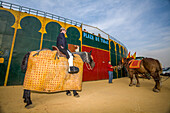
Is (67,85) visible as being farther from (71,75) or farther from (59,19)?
(59,19)

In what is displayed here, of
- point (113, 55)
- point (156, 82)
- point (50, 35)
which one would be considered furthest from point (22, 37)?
point (113, 55)

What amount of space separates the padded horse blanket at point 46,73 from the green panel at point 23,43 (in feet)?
14.1

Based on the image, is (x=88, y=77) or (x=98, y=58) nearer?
(x=88, y=77)

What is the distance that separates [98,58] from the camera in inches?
351

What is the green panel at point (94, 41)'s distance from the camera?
834 centimetres

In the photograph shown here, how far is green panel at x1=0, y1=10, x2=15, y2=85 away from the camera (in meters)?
5.09

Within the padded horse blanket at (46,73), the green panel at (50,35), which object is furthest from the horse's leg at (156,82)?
the green panel at (50,35)

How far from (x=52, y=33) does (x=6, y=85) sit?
15.8ft

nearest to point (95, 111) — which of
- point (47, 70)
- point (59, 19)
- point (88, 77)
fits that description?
point (47, 70)

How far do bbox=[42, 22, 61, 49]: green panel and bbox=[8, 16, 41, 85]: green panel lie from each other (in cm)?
51

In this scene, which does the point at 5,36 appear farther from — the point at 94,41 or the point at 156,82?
the point at 156,82

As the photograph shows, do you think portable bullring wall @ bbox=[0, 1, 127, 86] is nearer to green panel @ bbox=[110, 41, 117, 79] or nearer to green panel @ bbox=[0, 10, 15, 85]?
green panel @ bbox=[0, 10, 15, 85]

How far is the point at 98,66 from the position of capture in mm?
8758

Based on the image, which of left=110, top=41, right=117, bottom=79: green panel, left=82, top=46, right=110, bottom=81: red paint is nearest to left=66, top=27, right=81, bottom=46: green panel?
left=82, top=46, right=110, bottom=81: red paint
